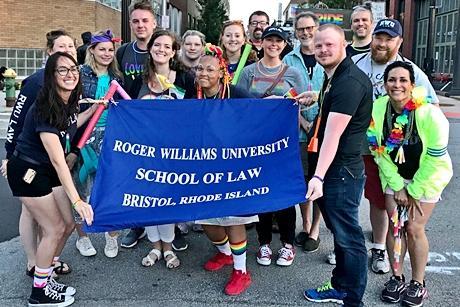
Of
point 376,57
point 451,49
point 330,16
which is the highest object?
point 330,16

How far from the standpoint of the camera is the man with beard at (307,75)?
4.50m

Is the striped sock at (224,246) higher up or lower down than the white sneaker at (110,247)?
higher up

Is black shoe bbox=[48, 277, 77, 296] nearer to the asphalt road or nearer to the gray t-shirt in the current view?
the asphalt road

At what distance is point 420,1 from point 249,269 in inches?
1272

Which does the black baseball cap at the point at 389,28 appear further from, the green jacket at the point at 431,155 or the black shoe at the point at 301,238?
the black shoe at the point at 301,238

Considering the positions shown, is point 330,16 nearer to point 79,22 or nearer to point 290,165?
point 79,22

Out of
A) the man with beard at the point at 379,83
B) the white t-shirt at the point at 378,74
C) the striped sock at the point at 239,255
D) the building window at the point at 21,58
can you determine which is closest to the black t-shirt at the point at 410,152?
the man with beard at the point at 379,83

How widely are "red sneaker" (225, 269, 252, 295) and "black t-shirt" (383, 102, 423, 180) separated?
1.44 meters

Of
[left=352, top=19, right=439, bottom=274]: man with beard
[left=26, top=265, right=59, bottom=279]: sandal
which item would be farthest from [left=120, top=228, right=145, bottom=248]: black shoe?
[left=352, top=19, right=439, bottom=274]: man with beard

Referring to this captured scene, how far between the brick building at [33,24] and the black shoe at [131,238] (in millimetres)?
15526

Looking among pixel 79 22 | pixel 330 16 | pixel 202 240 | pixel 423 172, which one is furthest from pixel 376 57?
pixel 330 16

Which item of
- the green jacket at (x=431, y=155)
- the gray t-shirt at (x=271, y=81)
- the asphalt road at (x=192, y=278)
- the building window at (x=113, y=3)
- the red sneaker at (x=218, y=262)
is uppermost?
the building window at (x=113, y=3)

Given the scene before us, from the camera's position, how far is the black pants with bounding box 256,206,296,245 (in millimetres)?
4477

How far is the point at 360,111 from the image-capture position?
3.25 meters
